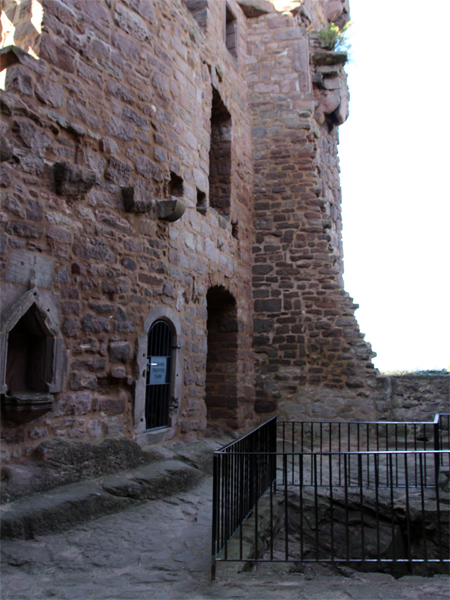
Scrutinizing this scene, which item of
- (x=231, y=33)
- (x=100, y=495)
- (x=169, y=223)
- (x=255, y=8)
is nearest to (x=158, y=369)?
(x=169, y=223)

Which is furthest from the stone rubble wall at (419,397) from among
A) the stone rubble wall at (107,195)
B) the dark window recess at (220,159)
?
the dark window recess at (220,159)

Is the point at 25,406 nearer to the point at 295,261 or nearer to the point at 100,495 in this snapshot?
the point at 100,495

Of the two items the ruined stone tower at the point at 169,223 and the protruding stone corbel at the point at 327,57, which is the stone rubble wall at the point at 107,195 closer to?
the ruined stone tower at the point at 169,223

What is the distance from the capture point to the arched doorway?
8781 millimetres

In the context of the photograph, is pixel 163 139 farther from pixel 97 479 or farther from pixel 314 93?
pixel 314 93

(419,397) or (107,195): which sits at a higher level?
(107,195)

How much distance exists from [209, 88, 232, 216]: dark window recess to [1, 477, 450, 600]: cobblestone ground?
615 centimetres

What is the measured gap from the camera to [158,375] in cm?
629

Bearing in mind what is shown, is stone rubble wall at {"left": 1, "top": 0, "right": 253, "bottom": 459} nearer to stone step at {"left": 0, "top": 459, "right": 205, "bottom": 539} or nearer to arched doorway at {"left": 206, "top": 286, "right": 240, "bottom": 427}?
stone step at {"left": 0, "top": 459, "right": 205, "bottom": 539}

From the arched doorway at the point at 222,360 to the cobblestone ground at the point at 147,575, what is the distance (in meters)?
4.68

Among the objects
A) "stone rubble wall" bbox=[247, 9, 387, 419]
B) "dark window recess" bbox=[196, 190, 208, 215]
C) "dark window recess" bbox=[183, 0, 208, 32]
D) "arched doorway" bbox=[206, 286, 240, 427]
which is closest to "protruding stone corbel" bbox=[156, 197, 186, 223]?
"dark window recess" bbox=[196, 190, 208, 215]

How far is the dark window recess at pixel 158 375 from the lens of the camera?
241 inches

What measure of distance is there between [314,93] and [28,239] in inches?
316

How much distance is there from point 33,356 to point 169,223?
2.62 m
